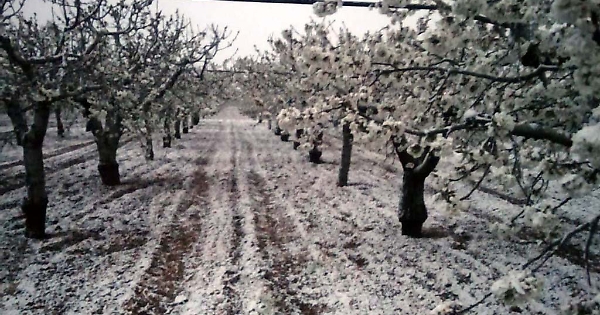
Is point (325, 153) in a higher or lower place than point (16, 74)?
lower

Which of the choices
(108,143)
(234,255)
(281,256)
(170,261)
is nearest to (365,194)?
(281,256)

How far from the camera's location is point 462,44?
5.29 m

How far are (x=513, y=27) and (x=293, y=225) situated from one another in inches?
325

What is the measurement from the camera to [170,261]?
8891mm

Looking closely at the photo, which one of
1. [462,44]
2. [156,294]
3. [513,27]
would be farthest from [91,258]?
[513,27]

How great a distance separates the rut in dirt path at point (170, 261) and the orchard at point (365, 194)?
50mm

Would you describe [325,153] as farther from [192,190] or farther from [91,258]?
[91,258]

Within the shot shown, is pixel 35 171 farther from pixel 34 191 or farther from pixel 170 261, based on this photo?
pixel 170 261

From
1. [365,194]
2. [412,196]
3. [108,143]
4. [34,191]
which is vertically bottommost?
[365,194]

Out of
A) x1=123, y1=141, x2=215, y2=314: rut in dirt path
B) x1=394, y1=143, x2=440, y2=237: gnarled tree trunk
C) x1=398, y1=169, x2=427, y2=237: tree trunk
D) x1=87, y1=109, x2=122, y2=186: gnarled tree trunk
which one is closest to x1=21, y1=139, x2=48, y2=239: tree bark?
x1=123, y1=141, x2=215, y2=314: rut in dirt path

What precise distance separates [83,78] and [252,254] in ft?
19.3

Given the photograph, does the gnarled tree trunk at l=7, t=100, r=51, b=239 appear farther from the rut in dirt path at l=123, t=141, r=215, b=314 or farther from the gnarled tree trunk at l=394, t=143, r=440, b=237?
the gnarled tree trunk at l=394, t=143, r=440, b=237

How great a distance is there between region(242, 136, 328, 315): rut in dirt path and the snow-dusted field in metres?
0.04

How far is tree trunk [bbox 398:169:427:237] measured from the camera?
9719 millimetres
